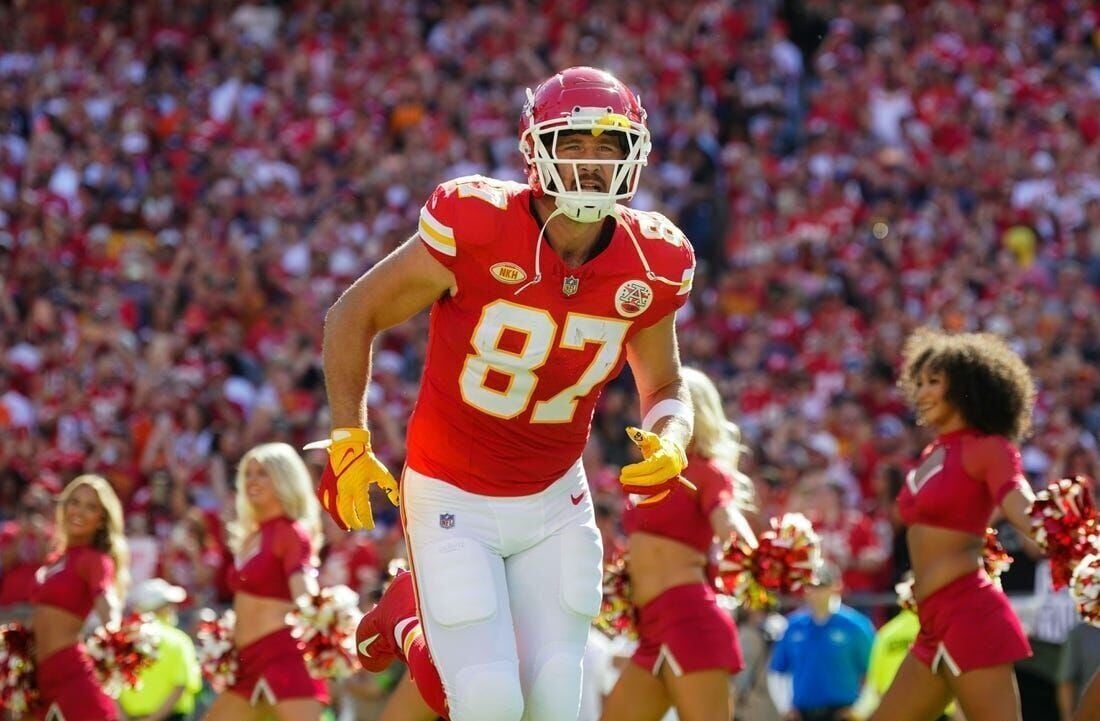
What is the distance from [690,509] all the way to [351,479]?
2.62 meters

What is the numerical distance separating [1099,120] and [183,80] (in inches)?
346

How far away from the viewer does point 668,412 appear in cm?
548

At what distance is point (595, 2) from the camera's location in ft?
62.4

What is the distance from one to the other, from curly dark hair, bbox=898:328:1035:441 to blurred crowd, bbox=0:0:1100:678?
11.7 feet

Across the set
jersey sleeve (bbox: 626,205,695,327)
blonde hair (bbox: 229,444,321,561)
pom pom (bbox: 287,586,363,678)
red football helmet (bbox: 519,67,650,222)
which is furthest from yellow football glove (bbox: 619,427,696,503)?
blonde hair (bbox: 229,444,321,561)

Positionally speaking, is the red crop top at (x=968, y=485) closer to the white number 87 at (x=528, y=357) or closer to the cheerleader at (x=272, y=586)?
the white number 87 at (x=528, y=357)

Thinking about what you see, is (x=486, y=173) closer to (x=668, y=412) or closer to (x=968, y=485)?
(x=968, y=485)

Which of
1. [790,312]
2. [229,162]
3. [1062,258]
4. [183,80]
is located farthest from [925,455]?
[183,80]

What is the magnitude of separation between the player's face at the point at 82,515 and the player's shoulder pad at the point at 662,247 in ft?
13.1

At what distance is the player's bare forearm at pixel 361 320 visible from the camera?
516cm

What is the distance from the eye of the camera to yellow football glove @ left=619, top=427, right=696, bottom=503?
5.04m

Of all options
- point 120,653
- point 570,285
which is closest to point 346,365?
point 570,285

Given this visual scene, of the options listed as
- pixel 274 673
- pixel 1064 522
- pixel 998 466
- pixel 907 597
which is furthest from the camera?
pixel 274 673

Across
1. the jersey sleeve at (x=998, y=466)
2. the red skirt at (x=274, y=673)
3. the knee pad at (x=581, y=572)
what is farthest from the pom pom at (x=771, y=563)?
the knee pad at (x=581, y=572)
